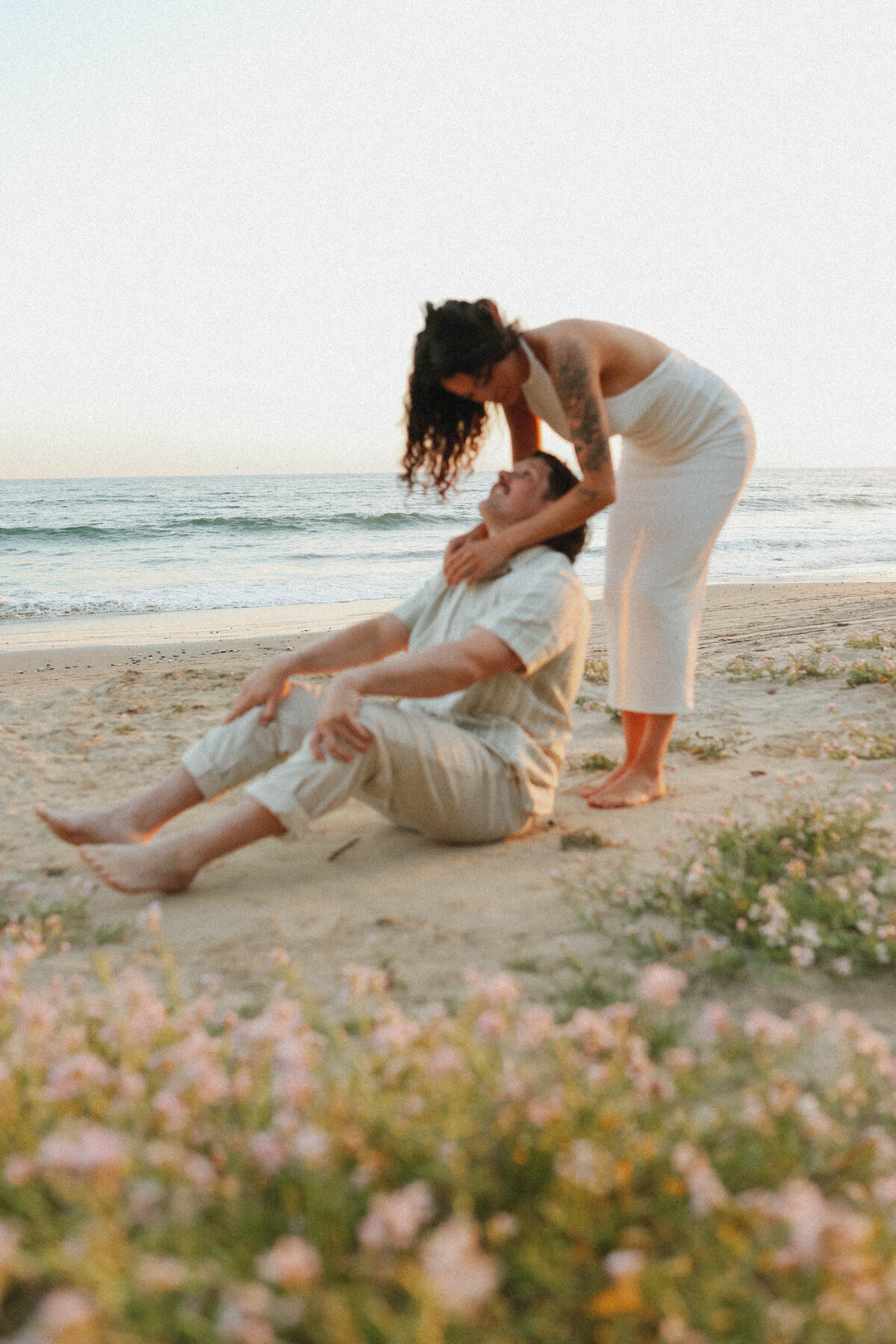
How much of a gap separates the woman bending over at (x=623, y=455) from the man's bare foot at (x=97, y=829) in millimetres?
1318

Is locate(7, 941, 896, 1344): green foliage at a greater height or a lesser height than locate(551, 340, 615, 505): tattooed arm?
lesser

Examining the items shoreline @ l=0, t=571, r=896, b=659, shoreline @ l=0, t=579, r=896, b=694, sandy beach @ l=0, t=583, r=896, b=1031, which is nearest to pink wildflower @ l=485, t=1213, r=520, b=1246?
sandy beach @ l=0, t=583, r=896, b=1031

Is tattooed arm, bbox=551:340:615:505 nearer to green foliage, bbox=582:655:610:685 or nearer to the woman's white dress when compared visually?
the woman's white dress

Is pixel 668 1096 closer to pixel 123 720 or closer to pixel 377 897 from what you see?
pixel 377 897

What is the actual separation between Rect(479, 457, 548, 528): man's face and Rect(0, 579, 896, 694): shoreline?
4507mm

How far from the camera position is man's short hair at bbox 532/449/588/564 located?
10.8 feet

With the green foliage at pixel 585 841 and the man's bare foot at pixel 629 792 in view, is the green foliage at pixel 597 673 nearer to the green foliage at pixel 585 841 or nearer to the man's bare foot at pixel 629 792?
the man's bare foot at pixel 629 792

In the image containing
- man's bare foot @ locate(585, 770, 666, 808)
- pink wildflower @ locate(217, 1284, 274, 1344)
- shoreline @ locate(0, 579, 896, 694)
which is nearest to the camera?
pink wildflower @ locate(217, 1284, 274, 1344)

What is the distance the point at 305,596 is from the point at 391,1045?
12.7 m

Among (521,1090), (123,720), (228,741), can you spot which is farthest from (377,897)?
(123,720)

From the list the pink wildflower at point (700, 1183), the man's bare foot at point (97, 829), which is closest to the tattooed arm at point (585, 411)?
the man's bare foot at point (97, 829)

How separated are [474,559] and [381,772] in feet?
2.51

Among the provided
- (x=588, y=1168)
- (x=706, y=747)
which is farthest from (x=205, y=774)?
(x=706, y=747)

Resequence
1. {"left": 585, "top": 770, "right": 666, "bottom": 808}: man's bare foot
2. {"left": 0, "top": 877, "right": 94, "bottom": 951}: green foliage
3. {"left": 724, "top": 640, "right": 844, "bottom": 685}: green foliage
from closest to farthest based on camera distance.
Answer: {"left": 0, "top": 877, "right": 94, "bottom": 951}: green foliage, {"left": 585, "top": 770, "right": 666, "bottom": 808}: man's bare foot, {"left": 724, "top": 640, "right": 844, "bottom": 685}: green foliage
